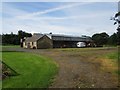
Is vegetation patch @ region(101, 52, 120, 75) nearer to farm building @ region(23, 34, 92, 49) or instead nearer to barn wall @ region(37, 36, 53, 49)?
barn wall @ region(37, 36, 53, 49)

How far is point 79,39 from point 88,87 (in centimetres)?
7370

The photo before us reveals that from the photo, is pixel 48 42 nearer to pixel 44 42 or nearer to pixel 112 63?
pixel 44 42

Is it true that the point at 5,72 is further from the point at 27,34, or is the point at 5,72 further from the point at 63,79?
the point at 27,34

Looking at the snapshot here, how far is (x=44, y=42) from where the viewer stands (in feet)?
218

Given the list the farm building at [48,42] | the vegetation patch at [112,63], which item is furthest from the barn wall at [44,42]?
the vegetation patch at [112,63]

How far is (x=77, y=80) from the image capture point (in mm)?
13422

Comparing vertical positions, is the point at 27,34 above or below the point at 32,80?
above

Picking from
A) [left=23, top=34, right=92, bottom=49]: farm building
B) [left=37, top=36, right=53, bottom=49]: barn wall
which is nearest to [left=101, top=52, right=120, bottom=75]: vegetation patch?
[left=37, top=36, right=53, bottom=49]: barn wall

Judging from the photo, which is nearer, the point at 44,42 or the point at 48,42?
the point at 44,42

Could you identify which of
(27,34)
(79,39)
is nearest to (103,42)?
(79,39)

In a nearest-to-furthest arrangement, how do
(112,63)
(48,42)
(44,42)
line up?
(112,63), (44,42), (48,42)

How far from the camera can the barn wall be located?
2561 inches

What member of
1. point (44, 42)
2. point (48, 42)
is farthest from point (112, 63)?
point (48, 42)

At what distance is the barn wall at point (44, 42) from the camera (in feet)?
213
